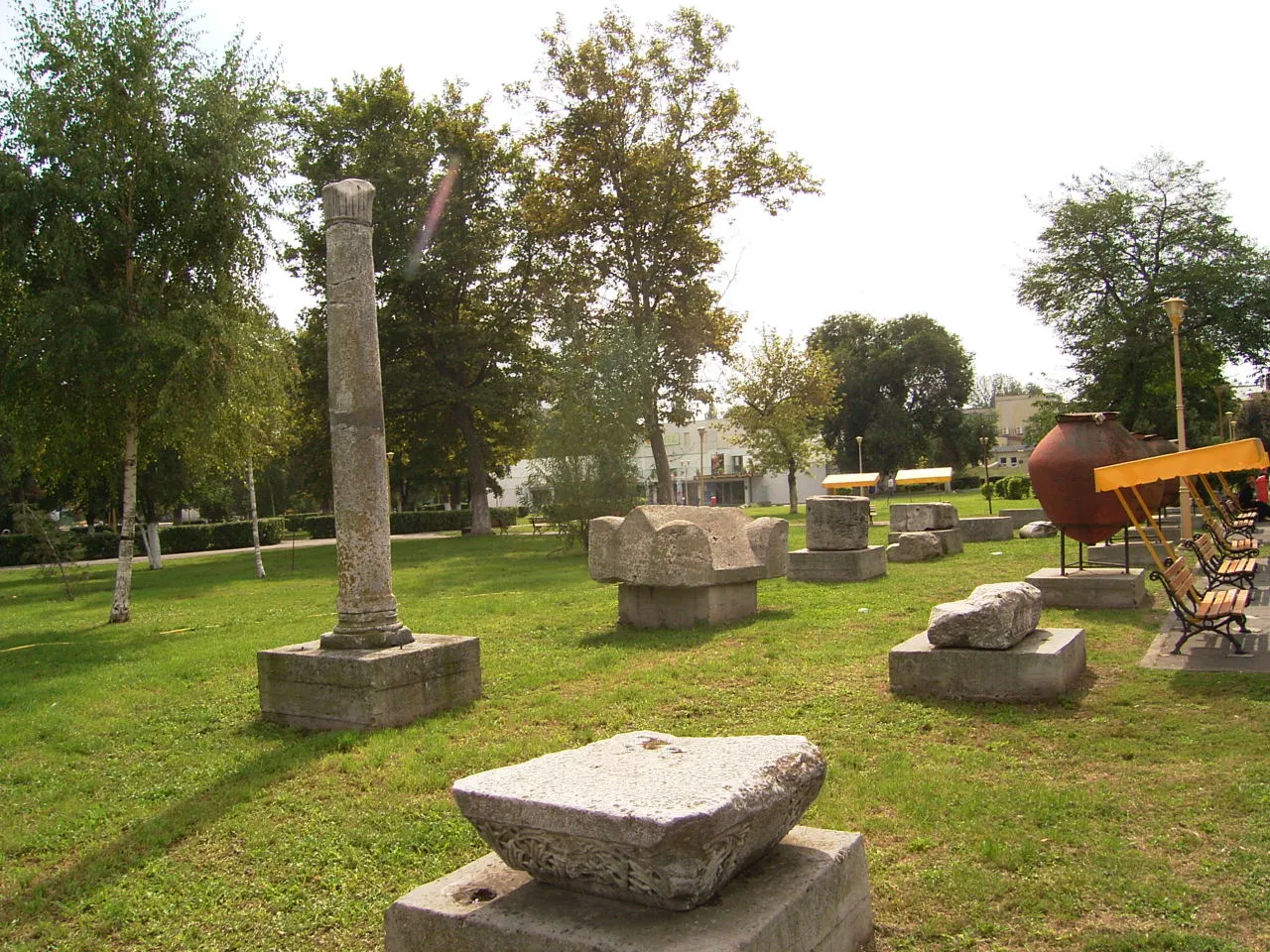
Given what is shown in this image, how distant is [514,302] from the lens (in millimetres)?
32969

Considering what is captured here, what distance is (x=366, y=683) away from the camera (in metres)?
7.17

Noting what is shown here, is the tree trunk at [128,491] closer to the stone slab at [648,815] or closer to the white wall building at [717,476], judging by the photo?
the stone slab at [648,815]

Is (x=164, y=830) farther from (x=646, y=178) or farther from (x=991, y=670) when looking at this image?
(x=646, y=178)

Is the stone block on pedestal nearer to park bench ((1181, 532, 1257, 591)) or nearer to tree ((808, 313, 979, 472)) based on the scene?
park bench ((1181, 532, 1257, 591))

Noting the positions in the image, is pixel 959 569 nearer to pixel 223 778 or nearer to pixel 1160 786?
pixel 1160 786

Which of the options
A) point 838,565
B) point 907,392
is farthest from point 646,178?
point 907,392

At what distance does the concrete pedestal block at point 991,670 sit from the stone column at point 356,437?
3.97 meters

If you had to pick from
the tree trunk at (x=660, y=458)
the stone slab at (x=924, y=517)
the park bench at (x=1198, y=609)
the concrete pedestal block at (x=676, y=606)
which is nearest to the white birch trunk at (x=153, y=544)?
the tree trunk at (x=660, y=458)

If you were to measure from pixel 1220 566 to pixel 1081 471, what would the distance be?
2.06 m

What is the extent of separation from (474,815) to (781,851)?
112 centimetres

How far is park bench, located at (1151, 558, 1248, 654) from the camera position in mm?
7738

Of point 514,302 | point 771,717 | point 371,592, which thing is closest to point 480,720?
point 371,592

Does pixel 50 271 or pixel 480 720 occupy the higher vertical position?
pixel 50 271

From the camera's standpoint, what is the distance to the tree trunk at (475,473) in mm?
33503
